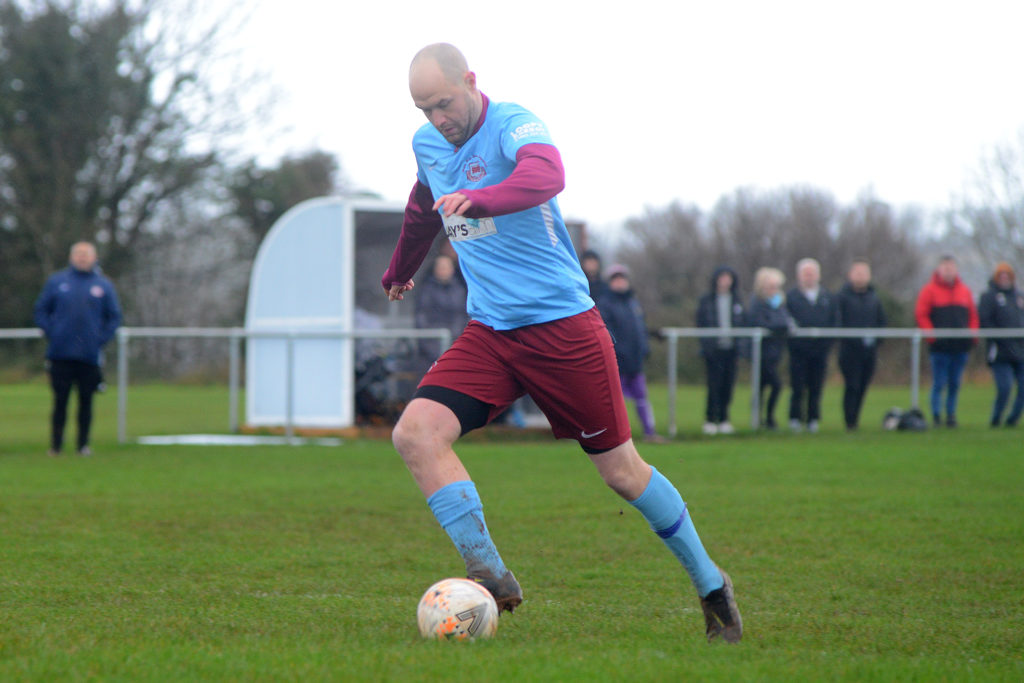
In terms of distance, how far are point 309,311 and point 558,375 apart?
36.9ft

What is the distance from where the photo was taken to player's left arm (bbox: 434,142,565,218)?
11.7 feet

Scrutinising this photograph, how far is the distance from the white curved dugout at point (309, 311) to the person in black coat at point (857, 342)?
20.0 feet

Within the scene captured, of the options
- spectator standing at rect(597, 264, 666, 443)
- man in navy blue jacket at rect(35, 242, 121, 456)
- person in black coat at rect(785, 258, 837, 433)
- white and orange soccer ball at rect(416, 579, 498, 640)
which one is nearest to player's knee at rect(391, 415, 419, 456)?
white and orange soccer ball at rect(416, 579, 498, 640)

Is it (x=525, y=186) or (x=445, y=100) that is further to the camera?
(x=445, y=100)

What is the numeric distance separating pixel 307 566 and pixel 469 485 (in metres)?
2.15

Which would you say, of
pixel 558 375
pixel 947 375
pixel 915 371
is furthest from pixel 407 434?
pixel 915 371

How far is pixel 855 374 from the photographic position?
567 inches

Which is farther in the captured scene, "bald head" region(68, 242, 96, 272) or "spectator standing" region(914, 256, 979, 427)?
"spectator standing" region(914, 256, 979, 427)

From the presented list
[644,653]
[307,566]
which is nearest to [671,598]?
[644,653]

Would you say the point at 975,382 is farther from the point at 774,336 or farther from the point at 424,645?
the point at 424,645

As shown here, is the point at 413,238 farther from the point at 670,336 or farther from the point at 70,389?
the point at 670,336

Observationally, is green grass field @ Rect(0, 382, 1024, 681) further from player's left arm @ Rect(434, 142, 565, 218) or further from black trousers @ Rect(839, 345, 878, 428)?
black trousers @ Rect(839, 345, 878, 428)

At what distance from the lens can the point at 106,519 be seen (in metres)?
7.43

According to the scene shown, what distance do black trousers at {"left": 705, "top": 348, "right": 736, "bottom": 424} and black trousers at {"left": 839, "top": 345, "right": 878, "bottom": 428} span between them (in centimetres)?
151
